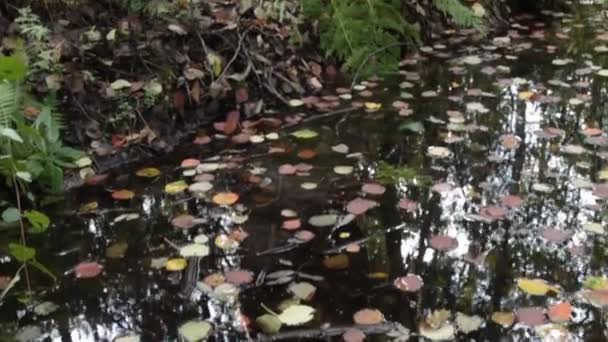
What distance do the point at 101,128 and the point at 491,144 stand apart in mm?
2091

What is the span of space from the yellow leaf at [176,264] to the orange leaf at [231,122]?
128 centimetres

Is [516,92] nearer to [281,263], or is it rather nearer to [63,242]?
[281,263]

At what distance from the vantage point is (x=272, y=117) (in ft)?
12.9

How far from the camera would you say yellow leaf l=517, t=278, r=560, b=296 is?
2353mm

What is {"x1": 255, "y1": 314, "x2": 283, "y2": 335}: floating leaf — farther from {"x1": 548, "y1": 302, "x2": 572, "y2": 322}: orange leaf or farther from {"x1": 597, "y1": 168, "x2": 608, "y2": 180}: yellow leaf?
{"x1": 597, "y1": 168, "x2": 608, "y2": 180}: yellow leaf

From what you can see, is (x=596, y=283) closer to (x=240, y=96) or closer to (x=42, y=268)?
(x=42, y=268)

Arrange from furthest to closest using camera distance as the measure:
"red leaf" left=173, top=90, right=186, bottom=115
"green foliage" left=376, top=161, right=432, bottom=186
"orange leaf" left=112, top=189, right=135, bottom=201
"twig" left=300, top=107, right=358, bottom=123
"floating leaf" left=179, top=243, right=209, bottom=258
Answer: "twig" left=300, top=107, right=358, bottom=123, "red leaf" left=173, top=90, right=186, bottom=115, "green foliage" left=376, top=161, right=432, bottom=186, "orange leaf" left=112, top=189, right=135, bottom=201, "floating leaf" left=179, top=243, right=209, bottom=258

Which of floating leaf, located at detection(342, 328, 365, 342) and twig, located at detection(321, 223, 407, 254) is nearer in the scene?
floating leaf, located at detection(342, 328, 365, 342)

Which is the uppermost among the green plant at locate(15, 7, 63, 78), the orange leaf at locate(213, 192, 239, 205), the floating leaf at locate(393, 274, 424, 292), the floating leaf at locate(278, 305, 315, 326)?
the green plant at locate(15, 7, 63, 78)

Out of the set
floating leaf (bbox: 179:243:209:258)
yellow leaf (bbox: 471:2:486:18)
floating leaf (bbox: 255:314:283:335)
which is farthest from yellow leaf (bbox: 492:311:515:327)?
yellow leaf (bbox: 471:2:486:18)

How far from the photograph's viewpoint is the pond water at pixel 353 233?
7.38 ft

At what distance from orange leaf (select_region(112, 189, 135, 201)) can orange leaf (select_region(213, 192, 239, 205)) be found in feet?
1.32

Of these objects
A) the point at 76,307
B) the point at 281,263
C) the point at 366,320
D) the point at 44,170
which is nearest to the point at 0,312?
the point at 76,307

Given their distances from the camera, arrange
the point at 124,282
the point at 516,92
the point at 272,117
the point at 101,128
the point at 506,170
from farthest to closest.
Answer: the point at 516,92, the point at 272,117, the point at 101,128, the point at 506,170, the point at 124,282
